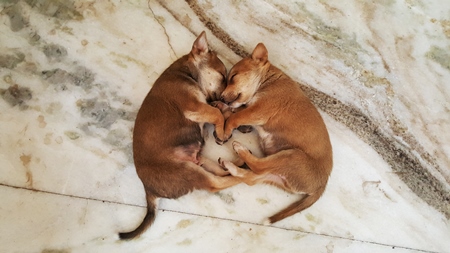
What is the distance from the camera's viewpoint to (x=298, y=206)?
127 inches

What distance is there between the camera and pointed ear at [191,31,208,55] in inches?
123

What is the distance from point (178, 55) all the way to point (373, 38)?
159 centimetres

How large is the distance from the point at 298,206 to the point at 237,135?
2.39ft

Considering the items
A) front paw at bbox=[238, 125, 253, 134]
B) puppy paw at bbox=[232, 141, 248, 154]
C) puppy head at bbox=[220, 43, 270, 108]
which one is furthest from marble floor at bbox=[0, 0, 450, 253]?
puppy head at bbox=[220, 43, 270, 108]

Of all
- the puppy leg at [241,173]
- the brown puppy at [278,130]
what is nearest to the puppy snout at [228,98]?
the brown puppy at [278,130]

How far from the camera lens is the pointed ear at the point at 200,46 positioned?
3121mm

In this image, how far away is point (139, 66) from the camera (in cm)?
340

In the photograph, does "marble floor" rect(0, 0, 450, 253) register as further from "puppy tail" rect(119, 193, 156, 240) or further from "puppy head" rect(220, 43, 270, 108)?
"puppy head" rect(220, 43, 270, 108)

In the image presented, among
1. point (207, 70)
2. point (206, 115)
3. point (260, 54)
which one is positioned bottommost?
point (206, 115)

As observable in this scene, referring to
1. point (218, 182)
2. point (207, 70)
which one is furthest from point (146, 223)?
point (207, 70)

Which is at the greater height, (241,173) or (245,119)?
(245,119)

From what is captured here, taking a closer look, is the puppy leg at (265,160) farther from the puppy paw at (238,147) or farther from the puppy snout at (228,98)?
the puppy snout at (228,98)

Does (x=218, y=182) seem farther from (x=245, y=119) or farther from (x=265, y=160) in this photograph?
(x=245, y=119)

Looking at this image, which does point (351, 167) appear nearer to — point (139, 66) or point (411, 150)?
point (411, 150)
